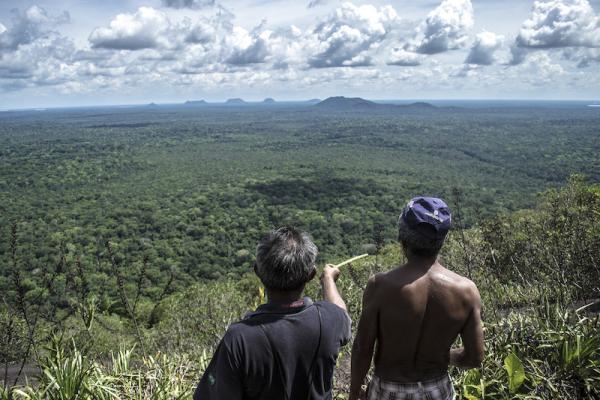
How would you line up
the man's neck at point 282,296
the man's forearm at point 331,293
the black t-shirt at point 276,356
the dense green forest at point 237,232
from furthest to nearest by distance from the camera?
the dense green forest at point 237,232 → the man's forearm at point 331,293 → the man's neck at point 282,296 → the black t-shirt at point 276,356

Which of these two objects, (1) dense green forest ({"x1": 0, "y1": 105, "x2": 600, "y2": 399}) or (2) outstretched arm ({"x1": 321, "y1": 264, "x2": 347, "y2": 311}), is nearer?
(2) outstretched arm ({"x1": 321, "y1": 264, "x2": 347, "y2": 311})

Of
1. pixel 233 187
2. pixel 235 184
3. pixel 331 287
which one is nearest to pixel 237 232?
pixel 233 187

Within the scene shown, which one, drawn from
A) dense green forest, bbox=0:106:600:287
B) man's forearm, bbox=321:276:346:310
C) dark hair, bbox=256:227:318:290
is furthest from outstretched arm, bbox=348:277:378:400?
dense green forest, bbox=0:106:600:287

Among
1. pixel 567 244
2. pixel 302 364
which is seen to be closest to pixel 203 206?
pixel 567 244

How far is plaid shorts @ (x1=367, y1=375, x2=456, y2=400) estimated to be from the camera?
1.95 m

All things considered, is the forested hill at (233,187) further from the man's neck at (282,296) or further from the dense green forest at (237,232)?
the man's neck at (282,296)

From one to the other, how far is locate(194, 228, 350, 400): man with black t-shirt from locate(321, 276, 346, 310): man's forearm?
136 mm

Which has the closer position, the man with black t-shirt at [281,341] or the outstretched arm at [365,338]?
the man with black t-shirt at [281,341]

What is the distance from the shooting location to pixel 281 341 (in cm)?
159

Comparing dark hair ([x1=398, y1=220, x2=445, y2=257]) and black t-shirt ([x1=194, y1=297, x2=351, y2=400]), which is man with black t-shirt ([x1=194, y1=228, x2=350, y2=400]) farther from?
dark hair ([x1=398, y1=220, x2=445, y2=257])

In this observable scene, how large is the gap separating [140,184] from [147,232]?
34.1 m

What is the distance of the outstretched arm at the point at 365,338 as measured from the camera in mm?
1903

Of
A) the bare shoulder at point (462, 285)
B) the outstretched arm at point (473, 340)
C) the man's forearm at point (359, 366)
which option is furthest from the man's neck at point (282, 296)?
the outstretched arm at point (473, 340)

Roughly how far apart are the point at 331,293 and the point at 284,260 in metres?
0.43
